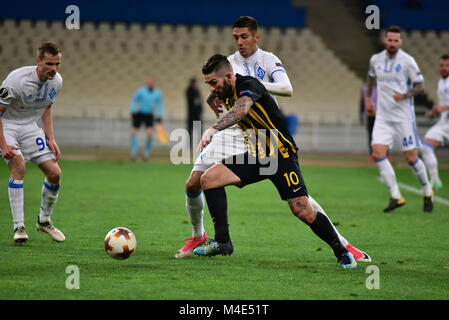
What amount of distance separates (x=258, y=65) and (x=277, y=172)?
171 centimetres

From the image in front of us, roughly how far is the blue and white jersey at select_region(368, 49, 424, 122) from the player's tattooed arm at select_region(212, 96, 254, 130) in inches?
222

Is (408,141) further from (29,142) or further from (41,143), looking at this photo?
(29,142)

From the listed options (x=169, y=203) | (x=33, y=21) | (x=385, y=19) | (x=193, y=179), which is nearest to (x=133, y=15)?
(x=33, y=21)

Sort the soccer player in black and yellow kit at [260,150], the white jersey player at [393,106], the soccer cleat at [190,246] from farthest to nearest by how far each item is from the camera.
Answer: the white jersey player at [393,106] → the soccer cleat at [190,246] → the soccer player in black and yellow kit at [260,150]

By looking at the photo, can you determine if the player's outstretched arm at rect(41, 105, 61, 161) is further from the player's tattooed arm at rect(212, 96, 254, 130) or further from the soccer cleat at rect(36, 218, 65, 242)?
the player's tattooed arm at rect(212, 96, 254, 130)

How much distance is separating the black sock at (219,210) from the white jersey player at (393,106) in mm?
4895

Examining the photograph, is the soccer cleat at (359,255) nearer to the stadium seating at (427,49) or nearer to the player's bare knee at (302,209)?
the player's bare knee at (302,209)

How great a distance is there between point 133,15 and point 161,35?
4.11 ft

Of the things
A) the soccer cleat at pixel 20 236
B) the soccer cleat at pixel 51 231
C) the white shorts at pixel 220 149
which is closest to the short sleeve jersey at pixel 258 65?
the white shorts at pixel 220 149

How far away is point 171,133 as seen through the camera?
28188 millimetres

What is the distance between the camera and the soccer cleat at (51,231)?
8.84 meters

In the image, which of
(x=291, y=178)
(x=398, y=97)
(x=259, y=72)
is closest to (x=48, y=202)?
(x=259, y=72)

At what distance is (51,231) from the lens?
894 centimetres

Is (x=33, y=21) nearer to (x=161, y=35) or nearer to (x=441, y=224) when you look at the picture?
(x=161, y=35)
